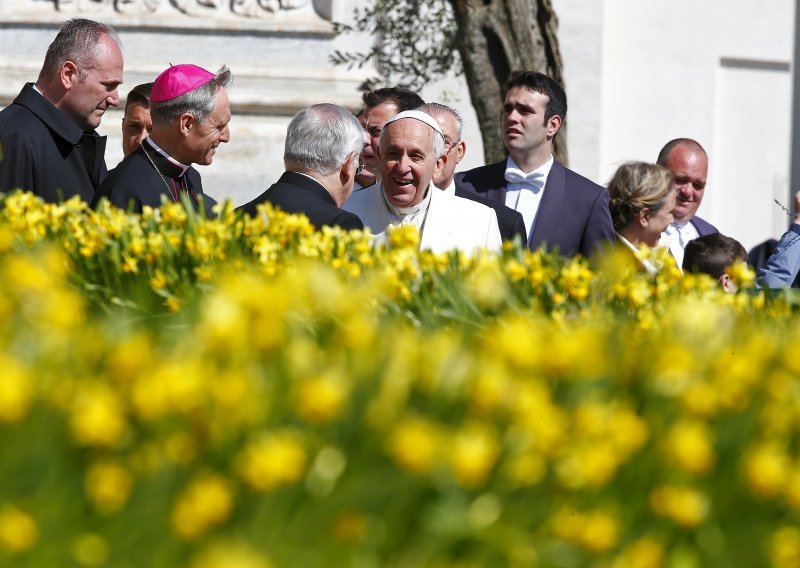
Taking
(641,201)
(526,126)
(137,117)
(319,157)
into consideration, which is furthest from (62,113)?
(641,201)

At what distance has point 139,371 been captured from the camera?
189cm

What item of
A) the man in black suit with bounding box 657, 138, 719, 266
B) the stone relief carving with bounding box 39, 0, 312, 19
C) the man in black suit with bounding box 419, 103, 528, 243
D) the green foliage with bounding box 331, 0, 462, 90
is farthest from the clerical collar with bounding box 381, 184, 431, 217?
the green foliage with bounding box 331, 0, 462, 90

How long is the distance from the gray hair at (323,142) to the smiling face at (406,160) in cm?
30

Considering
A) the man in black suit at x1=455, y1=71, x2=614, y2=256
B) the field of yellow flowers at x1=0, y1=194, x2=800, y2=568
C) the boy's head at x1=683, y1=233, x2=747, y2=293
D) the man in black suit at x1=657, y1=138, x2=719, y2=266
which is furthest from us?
the man in black suit at x1=657, y1=138, x2=719, y2=266

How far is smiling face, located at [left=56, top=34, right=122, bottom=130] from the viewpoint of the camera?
572 cm

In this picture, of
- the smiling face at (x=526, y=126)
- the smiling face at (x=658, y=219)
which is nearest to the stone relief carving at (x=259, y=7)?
the smiling face at (x=526, y=126)

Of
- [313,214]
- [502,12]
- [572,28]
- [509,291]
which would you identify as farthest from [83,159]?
[572,28]

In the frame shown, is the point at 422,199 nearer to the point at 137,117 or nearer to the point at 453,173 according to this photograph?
the point at 453,173

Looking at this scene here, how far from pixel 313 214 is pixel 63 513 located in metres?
3.25

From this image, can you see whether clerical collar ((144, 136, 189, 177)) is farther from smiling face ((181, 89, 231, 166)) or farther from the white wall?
the white wall

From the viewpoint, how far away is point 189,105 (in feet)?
17.7

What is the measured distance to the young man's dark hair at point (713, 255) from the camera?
6340 mm

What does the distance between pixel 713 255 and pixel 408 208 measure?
1.64 m

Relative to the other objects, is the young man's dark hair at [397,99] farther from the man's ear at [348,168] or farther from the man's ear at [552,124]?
the man's ear at [348,168]
